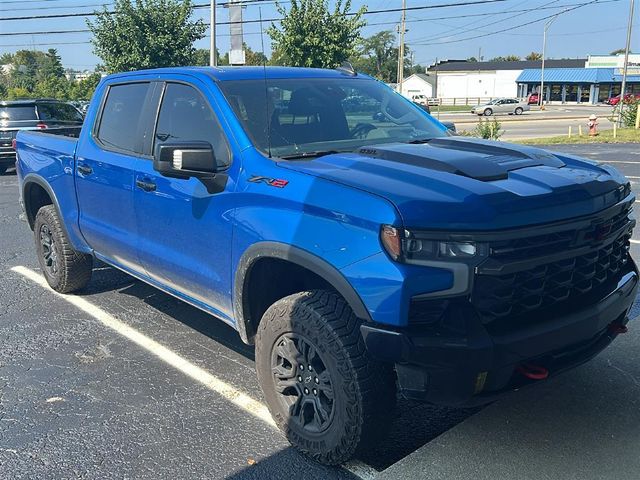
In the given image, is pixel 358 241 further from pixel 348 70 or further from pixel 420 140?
pixel 348 70

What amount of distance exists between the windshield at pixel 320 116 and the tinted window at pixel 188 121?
168 millimetres

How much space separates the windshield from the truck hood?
34 cm

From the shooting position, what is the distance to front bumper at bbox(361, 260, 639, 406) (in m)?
2.56

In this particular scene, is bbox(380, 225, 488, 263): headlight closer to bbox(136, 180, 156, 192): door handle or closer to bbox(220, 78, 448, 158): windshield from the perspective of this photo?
bbox(220, 78, 448, 158): windshield

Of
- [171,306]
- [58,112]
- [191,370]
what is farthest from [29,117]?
[191,370]

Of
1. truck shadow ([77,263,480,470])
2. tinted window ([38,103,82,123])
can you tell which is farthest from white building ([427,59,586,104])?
truck shadow ([77,263,480,470])

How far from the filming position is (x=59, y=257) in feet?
18.4

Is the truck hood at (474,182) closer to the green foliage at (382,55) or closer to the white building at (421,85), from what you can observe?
the white building at (421,85)

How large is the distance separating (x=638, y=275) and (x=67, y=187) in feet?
13.7

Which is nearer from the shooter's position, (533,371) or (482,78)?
(533,371)

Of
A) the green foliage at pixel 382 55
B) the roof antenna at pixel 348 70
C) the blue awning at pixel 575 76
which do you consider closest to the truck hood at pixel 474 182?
the roof antenna at pixel 348 70

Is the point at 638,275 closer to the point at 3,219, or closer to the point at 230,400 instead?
the point at 230,400

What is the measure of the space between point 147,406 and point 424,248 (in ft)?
6.68

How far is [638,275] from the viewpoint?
11.5 ft
